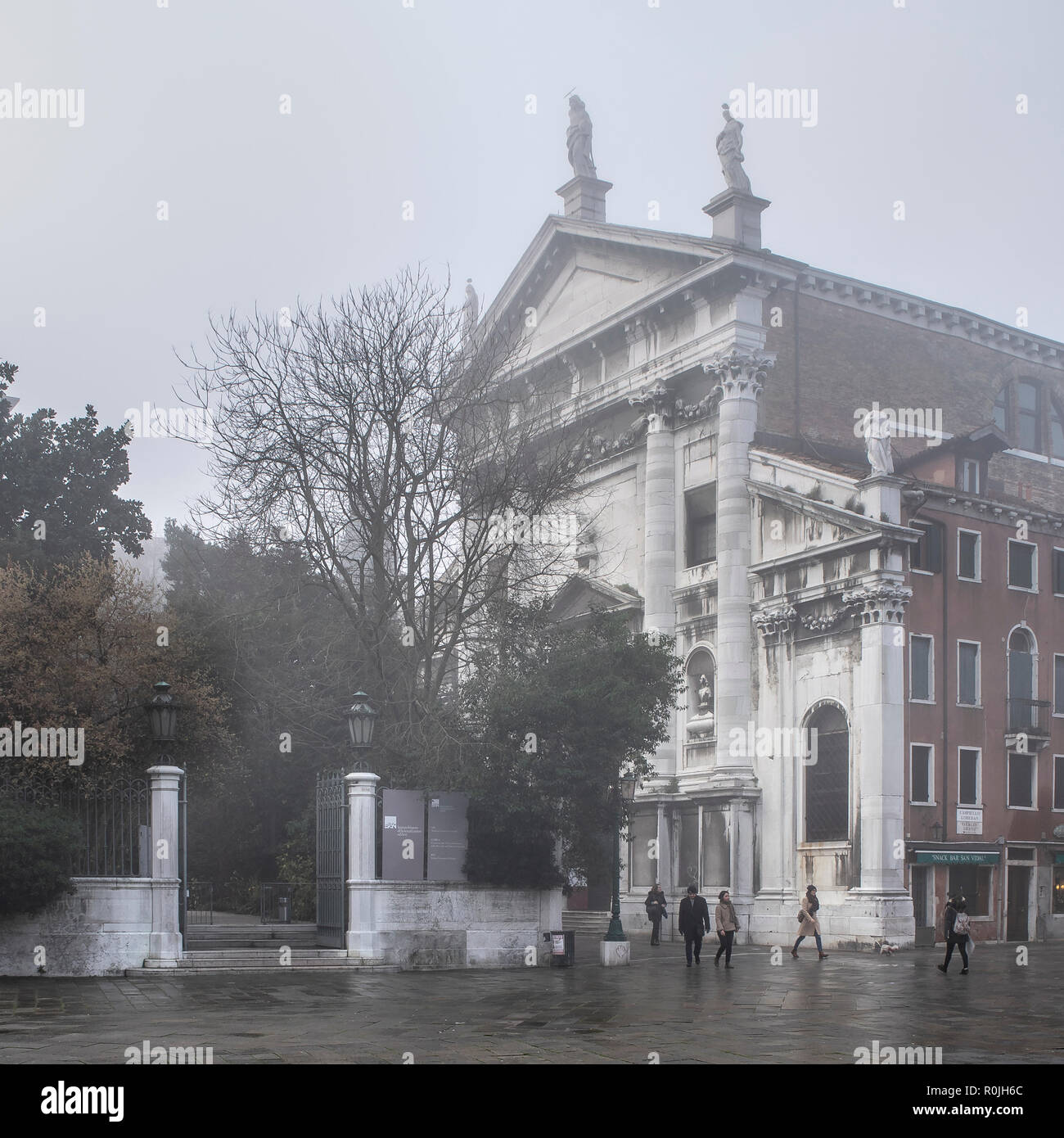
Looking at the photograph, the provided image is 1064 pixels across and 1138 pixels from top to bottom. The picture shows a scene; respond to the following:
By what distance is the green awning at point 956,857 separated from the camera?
112ft

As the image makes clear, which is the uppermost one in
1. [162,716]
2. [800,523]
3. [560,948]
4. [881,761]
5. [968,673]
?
[800,523]

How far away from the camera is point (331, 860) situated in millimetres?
25766

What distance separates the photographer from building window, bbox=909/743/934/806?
34594 mm

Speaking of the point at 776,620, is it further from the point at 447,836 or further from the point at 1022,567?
the point at 447,836

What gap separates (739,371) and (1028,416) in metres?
13.2

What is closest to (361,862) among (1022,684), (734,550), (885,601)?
(885,601)

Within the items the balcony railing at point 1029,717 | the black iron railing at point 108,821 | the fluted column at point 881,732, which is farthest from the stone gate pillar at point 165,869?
the balcony railing at point 1029,717

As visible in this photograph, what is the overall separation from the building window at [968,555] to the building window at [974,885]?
6985mm

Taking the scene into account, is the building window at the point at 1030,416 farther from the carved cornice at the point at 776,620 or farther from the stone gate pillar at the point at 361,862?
the stone gate pillar at the point at 361,862

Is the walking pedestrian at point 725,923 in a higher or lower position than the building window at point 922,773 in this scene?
lower

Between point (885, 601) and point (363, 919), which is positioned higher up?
point (885, 601)

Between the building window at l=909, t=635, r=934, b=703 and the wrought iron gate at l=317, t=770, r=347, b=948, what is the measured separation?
49.5 ft

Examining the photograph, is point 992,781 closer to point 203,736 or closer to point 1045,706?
point 1045,706
